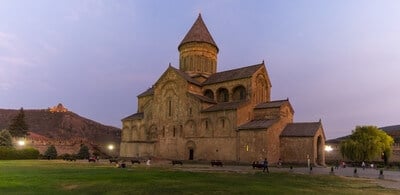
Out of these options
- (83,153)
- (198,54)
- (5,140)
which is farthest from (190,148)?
(5,140)

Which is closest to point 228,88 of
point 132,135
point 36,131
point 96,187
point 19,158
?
point 132,135

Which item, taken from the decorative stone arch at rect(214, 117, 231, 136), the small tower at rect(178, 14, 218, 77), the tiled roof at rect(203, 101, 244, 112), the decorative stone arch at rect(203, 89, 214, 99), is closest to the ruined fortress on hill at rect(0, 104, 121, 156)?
the small tower at rect(178, 14, 218, 77)

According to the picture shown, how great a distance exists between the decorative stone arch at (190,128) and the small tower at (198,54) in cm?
906

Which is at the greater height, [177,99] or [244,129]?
[177,99]

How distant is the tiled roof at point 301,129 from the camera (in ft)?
121

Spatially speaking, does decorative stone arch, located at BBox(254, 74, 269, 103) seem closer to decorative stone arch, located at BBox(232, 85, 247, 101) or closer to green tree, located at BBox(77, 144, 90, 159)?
decorative stone arch, located at BBox(232, 85, 247, 101)

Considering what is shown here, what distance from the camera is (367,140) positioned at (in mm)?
45344

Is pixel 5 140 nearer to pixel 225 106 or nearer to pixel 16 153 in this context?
pixel 16 153

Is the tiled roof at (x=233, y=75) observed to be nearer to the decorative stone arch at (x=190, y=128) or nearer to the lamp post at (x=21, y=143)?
the decorative stone arch at (x=190, y=128)

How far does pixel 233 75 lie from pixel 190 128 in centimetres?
917

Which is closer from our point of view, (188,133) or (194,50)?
(188,133)

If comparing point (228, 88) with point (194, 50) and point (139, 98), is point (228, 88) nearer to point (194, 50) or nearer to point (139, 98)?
point (194, 50)

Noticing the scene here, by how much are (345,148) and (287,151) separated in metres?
12.8

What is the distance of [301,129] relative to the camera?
38.2 metres
